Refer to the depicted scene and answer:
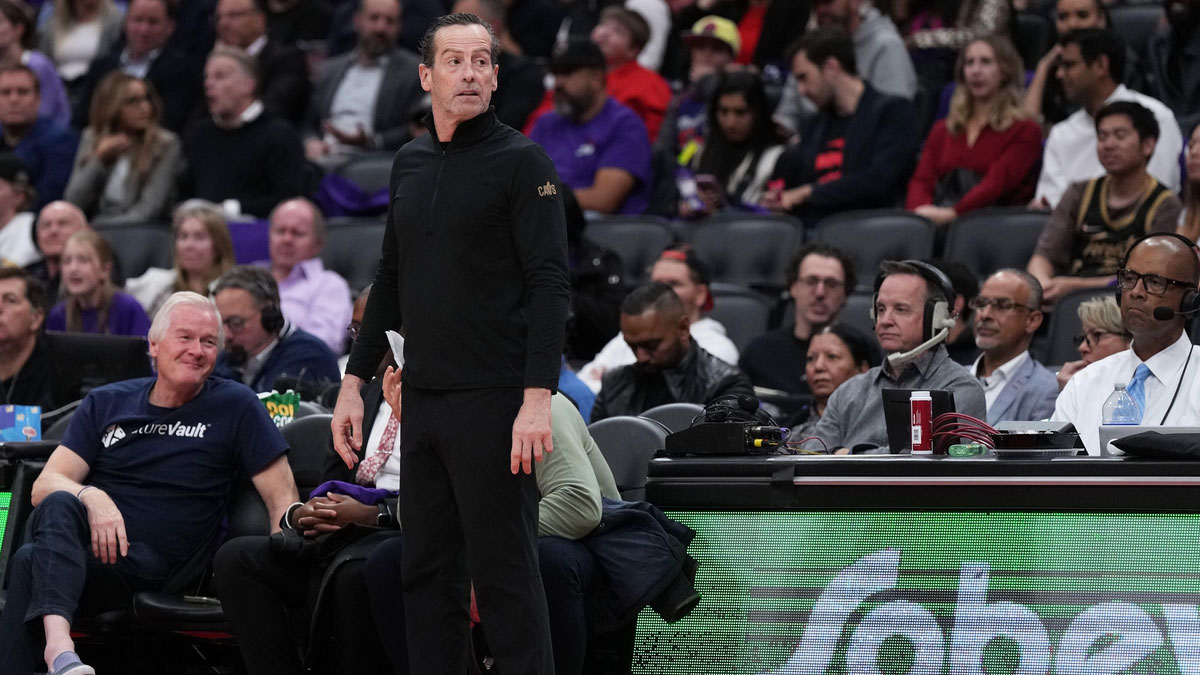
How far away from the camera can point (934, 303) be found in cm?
560

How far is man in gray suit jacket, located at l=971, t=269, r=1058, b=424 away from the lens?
20.2 feet

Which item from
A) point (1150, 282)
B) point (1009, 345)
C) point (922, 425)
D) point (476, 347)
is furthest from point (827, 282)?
point (476, 347)

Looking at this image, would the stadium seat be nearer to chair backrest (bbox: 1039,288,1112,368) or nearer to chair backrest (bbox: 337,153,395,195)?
chair backrest (bbox: 1039,288,1112,368)

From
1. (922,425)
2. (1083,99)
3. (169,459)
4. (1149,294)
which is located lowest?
(169,459)

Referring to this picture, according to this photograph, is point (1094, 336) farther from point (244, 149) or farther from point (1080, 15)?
point (244, 149)

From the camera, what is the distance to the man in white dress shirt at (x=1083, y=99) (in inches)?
322

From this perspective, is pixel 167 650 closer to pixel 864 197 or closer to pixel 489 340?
pixel 489 340

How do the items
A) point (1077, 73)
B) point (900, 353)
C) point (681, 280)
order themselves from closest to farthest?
1. point (900, 353)
2. point (681, 280)
3. point (1077, 73)

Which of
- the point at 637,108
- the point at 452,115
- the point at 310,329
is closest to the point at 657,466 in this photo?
the point at 452,115

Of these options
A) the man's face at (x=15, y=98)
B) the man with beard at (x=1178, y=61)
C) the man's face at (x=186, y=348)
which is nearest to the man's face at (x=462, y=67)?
the man's face at (x=186, y=348)

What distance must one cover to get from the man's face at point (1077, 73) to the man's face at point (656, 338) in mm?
2816

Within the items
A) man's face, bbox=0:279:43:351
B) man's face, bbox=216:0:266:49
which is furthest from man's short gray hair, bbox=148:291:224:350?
man's face, bbox=216:0:266:49

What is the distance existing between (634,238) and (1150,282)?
159 inches

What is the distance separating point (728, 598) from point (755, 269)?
13.7 ft
